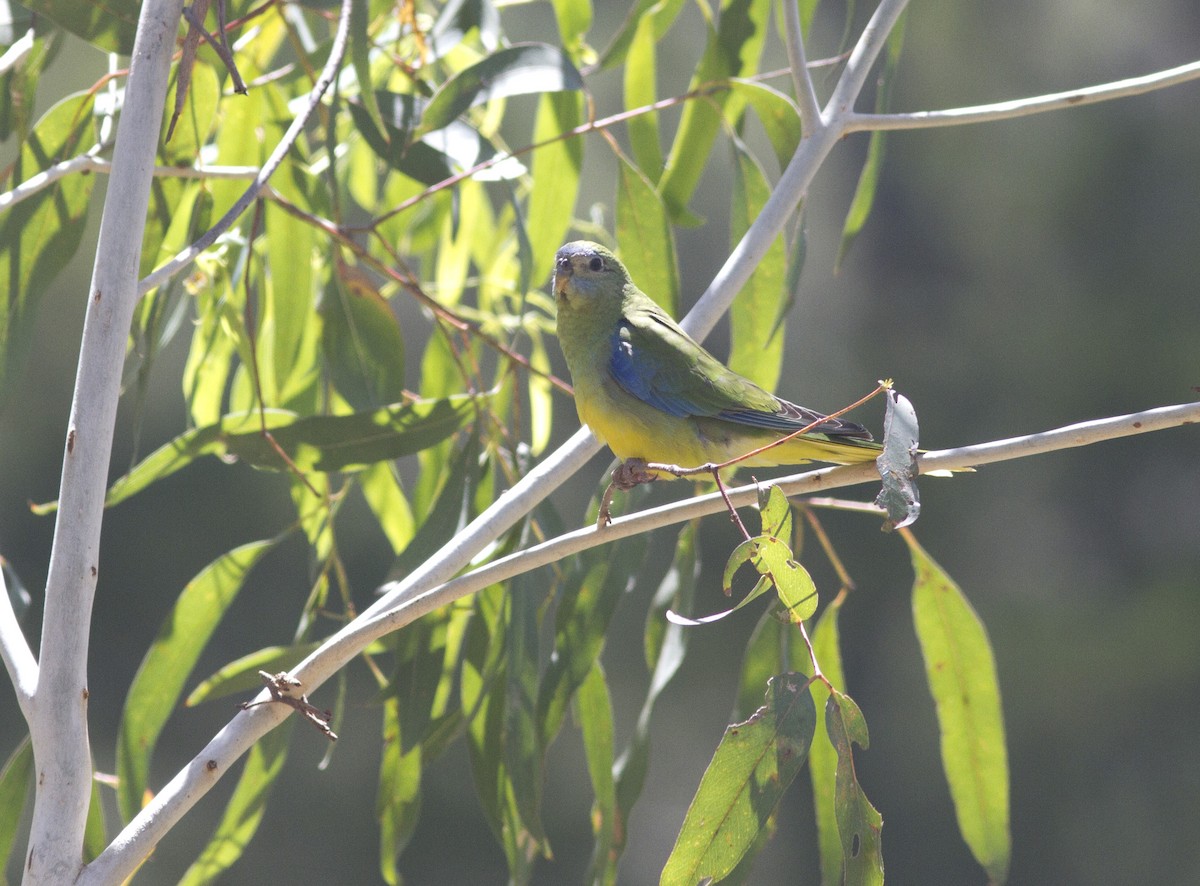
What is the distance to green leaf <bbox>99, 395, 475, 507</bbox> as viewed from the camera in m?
1.82

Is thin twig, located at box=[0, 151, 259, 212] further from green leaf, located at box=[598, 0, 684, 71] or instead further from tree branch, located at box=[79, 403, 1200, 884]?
green leaf, located at box=[598, 0, 684, 71]

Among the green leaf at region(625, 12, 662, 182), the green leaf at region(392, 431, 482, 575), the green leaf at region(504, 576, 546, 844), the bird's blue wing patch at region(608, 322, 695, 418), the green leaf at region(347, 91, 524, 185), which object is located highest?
the green leaf at region(347, 91, 524, 185)

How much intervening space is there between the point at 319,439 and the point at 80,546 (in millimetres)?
661

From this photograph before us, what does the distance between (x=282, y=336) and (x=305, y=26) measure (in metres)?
0.97

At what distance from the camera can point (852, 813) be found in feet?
4.09

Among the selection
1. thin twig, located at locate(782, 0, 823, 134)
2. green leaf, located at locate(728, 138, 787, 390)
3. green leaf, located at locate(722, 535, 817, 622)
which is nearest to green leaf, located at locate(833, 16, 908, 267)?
green leaf, located at locate(728, 138, 787, 390)

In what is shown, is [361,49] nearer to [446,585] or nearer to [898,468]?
[446,585]

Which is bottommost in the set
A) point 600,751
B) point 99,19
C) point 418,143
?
point 600,751

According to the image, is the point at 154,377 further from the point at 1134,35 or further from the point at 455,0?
the point at 1134,35

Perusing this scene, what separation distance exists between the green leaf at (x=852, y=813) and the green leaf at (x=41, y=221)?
1.36 metres

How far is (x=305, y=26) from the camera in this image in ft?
8.95

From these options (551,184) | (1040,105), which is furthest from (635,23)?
(1040,105)

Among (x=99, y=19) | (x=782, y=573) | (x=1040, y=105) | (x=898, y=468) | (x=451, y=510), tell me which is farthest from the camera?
(x=451, y=510)

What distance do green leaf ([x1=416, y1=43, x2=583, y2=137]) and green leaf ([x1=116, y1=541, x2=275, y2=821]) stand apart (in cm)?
77
